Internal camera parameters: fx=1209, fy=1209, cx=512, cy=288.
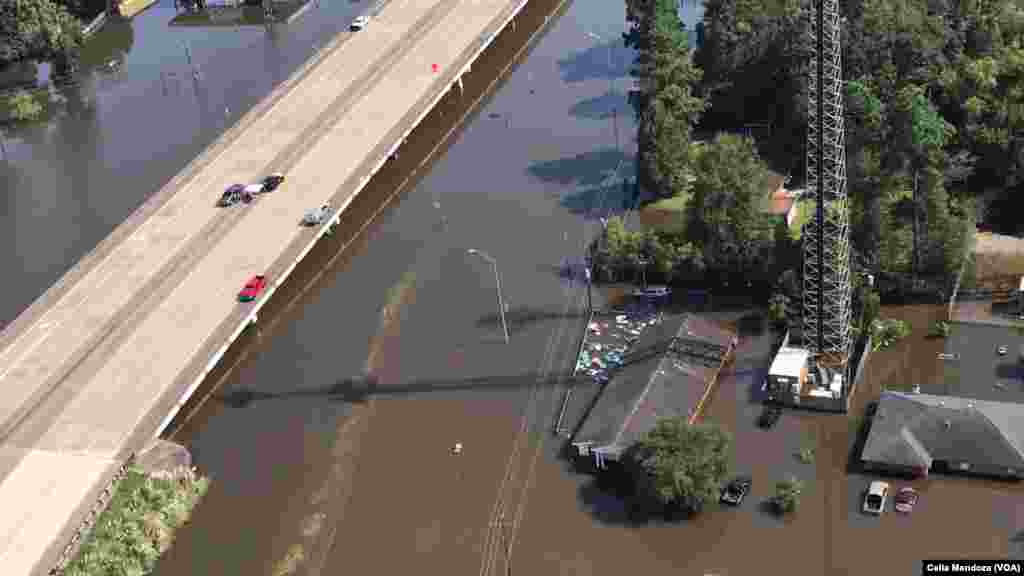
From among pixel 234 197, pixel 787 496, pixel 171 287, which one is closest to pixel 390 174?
pixel 234 197

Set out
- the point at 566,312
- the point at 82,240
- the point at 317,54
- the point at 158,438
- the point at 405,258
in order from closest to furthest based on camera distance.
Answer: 1. the point at 158,438
2. the point at 566,312
3. the point at 405,258
4. the point at 82,240
5. the point at 317,54

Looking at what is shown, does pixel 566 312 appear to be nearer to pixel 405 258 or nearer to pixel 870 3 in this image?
pixel 405 258

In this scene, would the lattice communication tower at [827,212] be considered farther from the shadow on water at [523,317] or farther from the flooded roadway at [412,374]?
the shadow on water at [523,317]

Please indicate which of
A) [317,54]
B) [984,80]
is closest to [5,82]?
[317,54]

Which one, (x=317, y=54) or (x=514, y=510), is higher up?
(x=317, y=54)

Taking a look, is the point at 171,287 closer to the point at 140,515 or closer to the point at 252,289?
the point at 252,289
